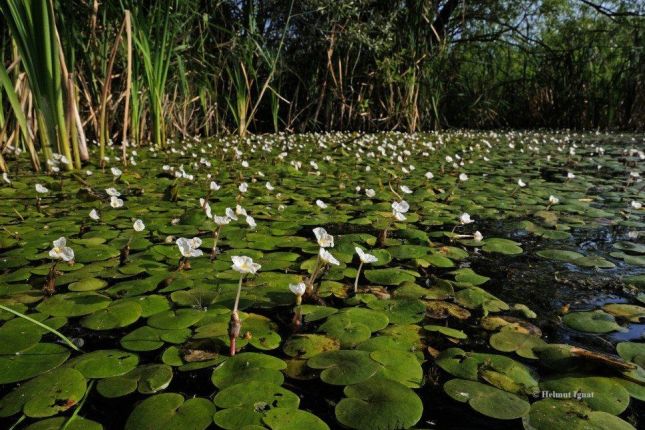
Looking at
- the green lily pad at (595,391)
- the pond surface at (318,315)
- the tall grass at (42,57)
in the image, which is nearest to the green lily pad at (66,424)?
the pond surface at (318,315)

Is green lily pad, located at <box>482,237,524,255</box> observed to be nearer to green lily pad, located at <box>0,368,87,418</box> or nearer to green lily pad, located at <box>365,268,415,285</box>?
green lily pad, located at <box>365,268,415,285</box>

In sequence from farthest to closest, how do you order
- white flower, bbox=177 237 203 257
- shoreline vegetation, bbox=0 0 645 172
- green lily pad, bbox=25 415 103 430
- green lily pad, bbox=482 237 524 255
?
shoreline vegetation, bbox=0 0 645 172 < green lily pad, bbox=482 237 524 255 < white flower, bbox=177 237 203 257 < green lily pad, bbox=25 415 103 430

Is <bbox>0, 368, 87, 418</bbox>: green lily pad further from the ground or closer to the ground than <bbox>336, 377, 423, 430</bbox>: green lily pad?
closer to the ground

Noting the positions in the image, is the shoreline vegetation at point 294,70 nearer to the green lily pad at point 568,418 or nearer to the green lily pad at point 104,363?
the green lily pad at point 104,363

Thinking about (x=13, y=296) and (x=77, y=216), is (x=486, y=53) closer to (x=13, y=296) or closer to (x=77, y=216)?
(x=77, y=216)

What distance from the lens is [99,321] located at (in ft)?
3.87

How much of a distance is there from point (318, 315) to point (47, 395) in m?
0.67

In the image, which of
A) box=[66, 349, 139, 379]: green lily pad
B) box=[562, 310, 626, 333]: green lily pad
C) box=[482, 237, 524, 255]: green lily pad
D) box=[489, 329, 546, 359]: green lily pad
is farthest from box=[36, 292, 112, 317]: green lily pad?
box=[482, 237, 524, 255]: green lily pad

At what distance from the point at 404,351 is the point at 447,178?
277 cm

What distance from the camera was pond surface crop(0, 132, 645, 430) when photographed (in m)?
0.88

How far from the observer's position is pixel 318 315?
1.26 m

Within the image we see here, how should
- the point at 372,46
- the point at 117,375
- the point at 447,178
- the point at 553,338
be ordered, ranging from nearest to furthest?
1. the point at 117,375
2. the point at 553,338
3. the point at 447,178
4. the point at 372,46

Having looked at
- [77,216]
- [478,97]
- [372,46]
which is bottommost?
[77,216]

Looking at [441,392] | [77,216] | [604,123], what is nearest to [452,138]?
[604,123]
